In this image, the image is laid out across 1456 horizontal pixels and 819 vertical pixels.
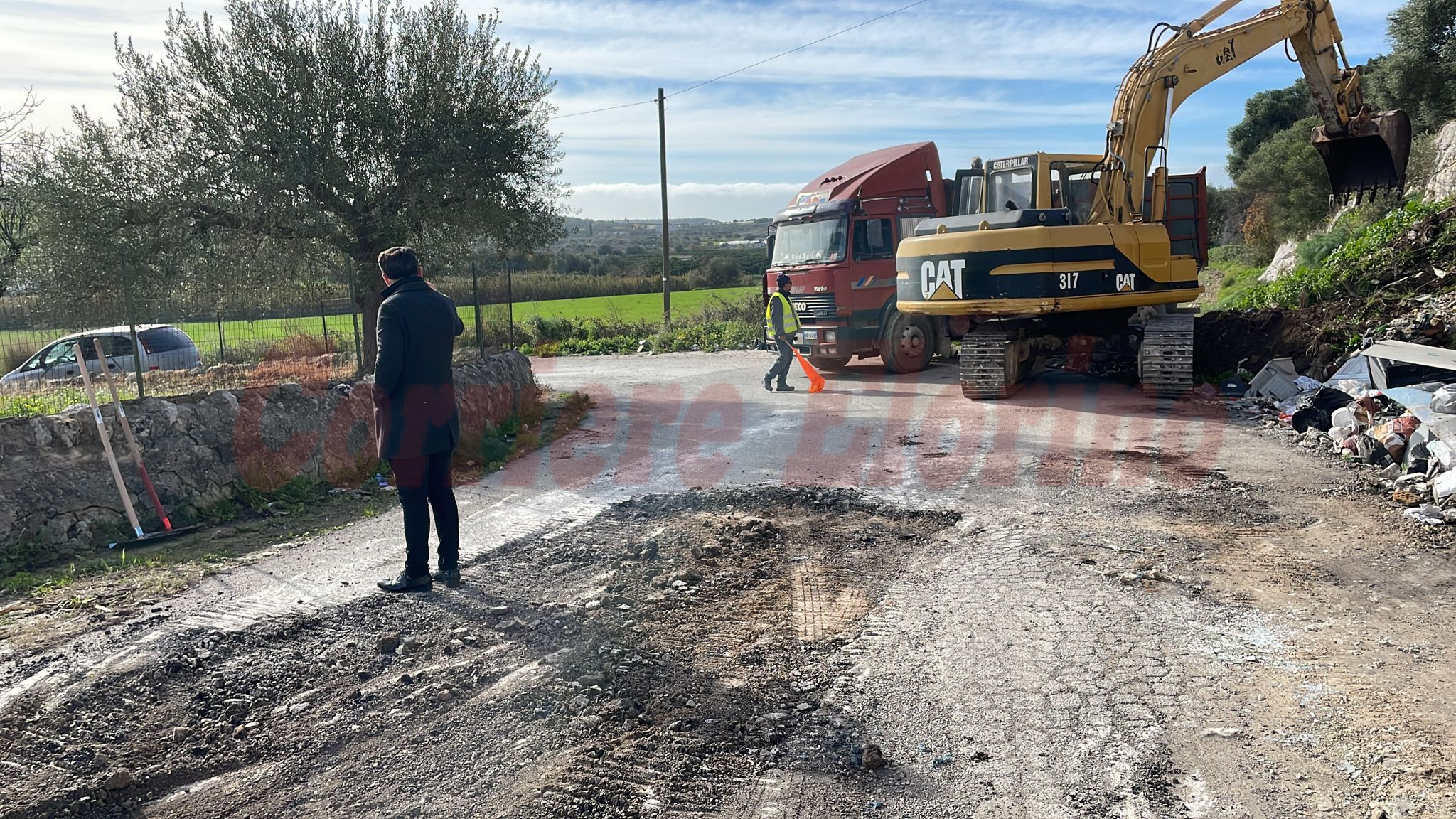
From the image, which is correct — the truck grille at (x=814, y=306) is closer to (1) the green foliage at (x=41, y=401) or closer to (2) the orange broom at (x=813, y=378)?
(2) the orange broom at (x=813, y=378)

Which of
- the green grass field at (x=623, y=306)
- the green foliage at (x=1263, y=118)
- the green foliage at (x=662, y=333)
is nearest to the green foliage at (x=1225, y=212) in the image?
the green foliage at (x=1263, y=118)

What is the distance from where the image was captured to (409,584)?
5.79m

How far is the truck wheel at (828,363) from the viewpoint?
17.5m

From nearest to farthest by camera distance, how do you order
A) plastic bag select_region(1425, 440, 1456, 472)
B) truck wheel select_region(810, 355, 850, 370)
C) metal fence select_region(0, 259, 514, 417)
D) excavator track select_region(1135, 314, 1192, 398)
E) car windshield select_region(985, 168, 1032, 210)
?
plastic bag select_region(1425, 440, 1456, 472) < metal fence select_region(0, 259, 514, 417) < excavator track select_region(1135, 314, 1192, 398) < car windshield select_region(985, 168, 1032, 210) < truck wheel select_region(810, 355, 850, 370)

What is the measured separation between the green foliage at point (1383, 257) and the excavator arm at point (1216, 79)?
43.3 inches

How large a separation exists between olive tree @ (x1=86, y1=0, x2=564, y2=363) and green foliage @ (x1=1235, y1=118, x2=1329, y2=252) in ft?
75.9

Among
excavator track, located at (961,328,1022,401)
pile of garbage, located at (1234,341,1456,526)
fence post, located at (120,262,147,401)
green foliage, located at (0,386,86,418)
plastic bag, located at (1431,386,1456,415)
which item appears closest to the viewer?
pile of garbage, located at (1234,341,1456,526)

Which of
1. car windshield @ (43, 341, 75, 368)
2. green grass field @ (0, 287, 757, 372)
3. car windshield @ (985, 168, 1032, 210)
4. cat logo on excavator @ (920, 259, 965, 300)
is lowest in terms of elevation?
car windshield @ (43, 341, 75, 368)

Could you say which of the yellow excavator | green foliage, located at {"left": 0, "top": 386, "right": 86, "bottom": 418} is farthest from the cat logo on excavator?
green foliage, located at {"left": 0, "top": 386, "right": 86, "bottom": 418}

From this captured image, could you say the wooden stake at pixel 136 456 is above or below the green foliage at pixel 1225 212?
below

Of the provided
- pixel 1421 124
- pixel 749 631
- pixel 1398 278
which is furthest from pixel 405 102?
pixel 1421 124

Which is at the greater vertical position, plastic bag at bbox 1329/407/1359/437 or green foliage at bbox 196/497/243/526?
plastic bag at bbox 1329/407/1359/437

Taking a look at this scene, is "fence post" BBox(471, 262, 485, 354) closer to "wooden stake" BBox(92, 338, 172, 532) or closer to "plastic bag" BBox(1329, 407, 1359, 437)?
"wooden stake" BBox(92, 338, 172, 532)

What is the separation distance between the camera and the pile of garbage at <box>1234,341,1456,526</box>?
23.6ft
